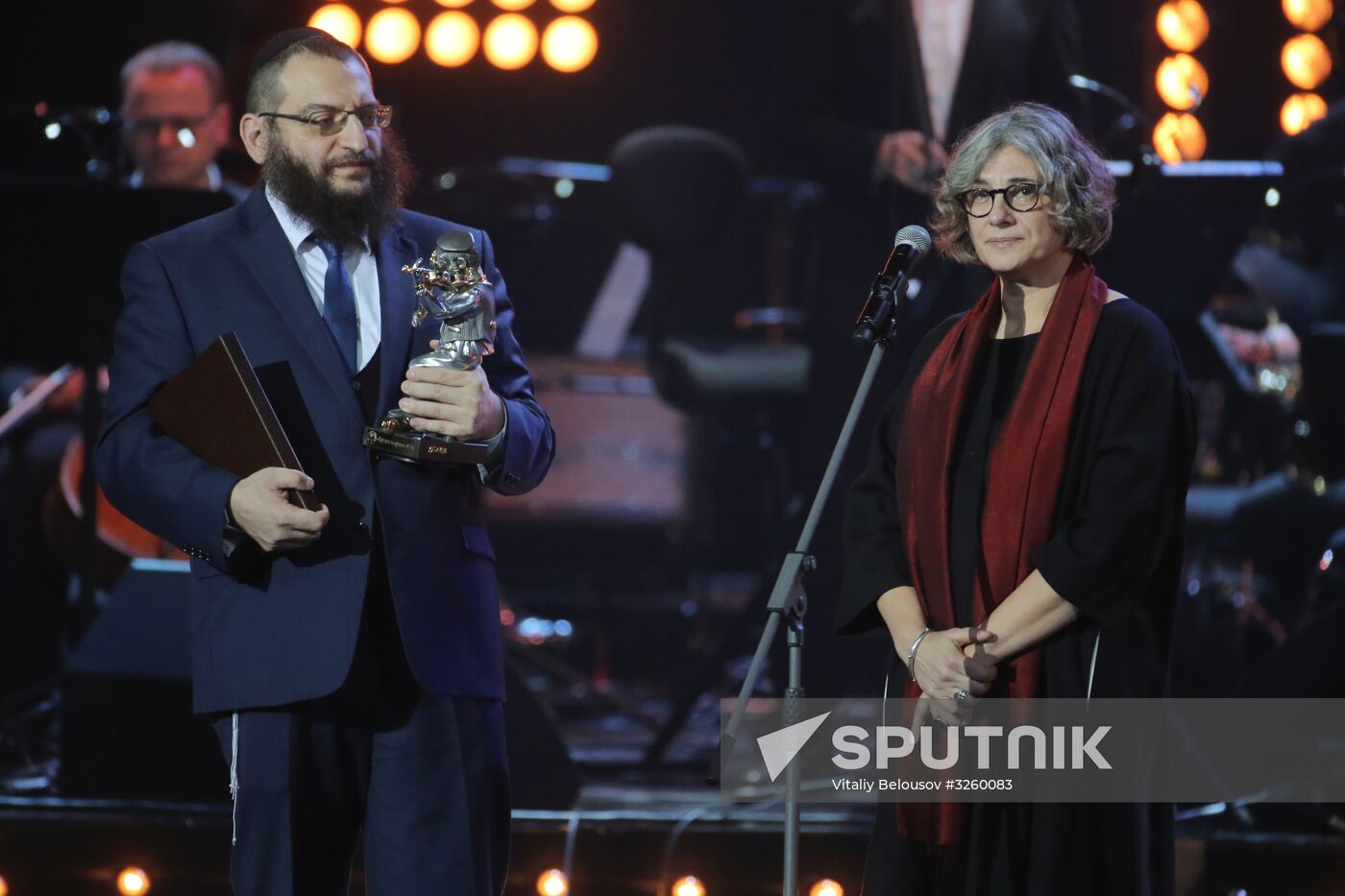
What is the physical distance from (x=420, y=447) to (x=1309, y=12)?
15.0 feet

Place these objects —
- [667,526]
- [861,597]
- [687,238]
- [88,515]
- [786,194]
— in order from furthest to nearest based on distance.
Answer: [667,526]
[786,194]
[687,238]
[88,515]
[861,597]

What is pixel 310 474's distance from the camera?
109 inches

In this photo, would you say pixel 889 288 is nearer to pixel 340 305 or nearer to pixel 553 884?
pixel 340 305

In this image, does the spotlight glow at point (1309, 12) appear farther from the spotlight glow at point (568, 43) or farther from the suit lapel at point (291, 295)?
the suit lapel at point (291, 295)

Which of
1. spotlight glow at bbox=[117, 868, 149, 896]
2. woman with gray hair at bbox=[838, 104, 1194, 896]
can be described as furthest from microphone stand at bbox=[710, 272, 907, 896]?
spotlight glow at bbox=[117, 868, 149, 896]

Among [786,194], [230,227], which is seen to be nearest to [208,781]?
[230,227]

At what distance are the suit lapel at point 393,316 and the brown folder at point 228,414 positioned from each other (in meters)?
0.21

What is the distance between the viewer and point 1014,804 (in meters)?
2.64

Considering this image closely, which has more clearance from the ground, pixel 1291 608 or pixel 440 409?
pixel 1291 608

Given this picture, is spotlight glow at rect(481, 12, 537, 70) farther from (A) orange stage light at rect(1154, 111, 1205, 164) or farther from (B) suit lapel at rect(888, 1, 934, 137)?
(A) orange stage light at rect(1154, 111, 1205, 164)

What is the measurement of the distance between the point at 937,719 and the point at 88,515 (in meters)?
2.96

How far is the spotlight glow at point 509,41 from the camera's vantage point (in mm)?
5984

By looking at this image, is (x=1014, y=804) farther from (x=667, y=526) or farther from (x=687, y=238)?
(x=667, y=526)

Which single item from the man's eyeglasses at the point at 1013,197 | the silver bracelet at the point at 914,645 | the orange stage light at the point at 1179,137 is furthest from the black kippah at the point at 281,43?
the orange stage light at the point at 1179,137
